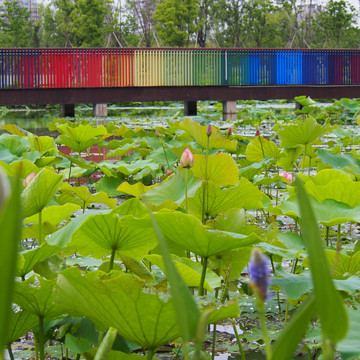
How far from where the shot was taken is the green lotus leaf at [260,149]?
295cm

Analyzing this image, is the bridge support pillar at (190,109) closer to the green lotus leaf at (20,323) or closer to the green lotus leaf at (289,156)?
the green lotus leaf at (289,156)

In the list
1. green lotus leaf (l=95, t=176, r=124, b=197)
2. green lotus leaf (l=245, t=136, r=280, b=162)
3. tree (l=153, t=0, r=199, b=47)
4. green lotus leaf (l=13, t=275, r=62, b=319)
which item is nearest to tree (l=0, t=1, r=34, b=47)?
tree (l=153, t=0, r=199, b=47)

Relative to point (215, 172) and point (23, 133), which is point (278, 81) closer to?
point (23, 133)

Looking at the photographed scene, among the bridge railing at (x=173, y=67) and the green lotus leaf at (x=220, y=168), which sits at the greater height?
the bridge railing at (x=173, y=67)

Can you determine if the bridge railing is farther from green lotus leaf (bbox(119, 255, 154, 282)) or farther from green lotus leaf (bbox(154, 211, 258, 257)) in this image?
green lotus leaf (bbox(154, 211, 258, 257))

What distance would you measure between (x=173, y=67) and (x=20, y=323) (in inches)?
420

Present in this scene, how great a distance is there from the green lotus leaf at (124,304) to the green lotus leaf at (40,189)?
1.38ft

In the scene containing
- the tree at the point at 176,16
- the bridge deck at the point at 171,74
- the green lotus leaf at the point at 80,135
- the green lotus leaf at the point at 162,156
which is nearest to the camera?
the green lotus leaf at the point at 162,156

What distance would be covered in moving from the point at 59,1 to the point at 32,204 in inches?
1162

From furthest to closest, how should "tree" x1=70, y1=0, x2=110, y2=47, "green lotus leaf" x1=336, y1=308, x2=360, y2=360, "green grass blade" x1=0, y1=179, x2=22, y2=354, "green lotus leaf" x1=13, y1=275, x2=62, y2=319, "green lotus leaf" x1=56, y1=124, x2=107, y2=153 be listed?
"tree" x1=70, y1=0, x2=110, y2=47, "green lotus leaf" x1=56, y1=124, x2=107, y2=153, "green lotus leaf" x1=13, y1=275, x2=62, y2=319, "green lotus leaf" x1=336, y1=308, x2=360, y2=360, "green grass blade" x1=0, y1=179, x2=22, y2=354

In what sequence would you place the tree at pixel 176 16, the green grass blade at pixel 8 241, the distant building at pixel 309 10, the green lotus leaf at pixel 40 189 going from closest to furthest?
the green grass blade at pixel 8 241 < the green lotus leaf at pixel 40 189 < the tree at pixel 176 16 < the distant building at pixel 309 10

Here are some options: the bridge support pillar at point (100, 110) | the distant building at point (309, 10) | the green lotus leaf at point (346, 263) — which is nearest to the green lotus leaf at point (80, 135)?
the green lotus leaf at point (346, 263)

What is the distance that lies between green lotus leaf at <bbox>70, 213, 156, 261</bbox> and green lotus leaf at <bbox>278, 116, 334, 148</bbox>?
4.73 ft

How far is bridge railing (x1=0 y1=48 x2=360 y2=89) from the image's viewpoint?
34.9 feet
